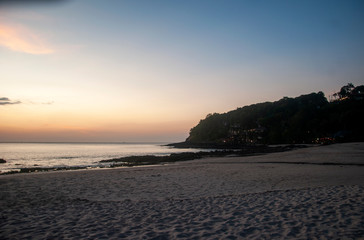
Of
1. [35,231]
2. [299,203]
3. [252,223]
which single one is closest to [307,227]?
[252,223]

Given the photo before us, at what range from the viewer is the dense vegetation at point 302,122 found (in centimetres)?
7519

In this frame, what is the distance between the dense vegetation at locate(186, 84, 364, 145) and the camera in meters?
75.2

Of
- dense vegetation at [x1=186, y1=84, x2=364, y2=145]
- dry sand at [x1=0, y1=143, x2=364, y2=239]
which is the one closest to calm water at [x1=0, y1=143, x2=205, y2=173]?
dry sand at [x1=0, y1=143, x2=364, y2=239]

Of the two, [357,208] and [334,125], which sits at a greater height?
[334,125]

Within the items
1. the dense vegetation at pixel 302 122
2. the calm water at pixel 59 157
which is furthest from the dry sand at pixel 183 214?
the dense vegetation at pixel 302 122

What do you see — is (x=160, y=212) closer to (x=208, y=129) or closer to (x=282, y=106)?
(x=282, y=106)

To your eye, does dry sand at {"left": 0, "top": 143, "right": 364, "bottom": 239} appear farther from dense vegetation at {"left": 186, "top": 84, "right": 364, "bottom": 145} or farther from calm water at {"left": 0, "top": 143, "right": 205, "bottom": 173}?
dense vegetation at {"left": 186, "top": 84, "right": 364, "bottom": 145}

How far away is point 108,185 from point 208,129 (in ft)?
491

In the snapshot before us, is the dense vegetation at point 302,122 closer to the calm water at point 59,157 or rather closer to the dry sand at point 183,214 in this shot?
the calm water at point 59,157

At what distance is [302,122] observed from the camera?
299ft

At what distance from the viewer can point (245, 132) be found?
118 m

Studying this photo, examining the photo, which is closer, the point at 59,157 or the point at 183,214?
the point at 183,214

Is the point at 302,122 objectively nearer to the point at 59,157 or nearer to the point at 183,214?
the point at 59,157

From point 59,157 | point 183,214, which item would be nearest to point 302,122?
point 59,157
